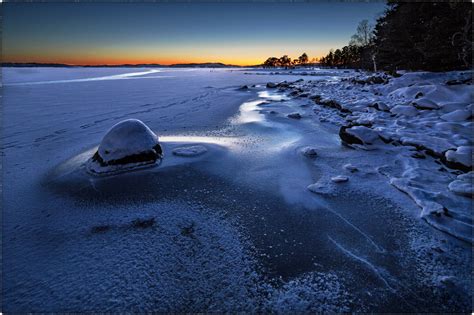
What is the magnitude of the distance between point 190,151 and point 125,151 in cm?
129

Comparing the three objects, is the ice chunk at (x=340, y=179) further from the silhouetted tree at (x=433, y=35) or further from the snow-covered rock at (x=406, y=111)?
the silhouetted tree at (x=433, y=35)

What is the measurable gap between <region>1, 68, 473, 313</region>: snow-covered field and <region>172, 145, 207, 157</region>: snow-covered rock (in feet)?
0.11

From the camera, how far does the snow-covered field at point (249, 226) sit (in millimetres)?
1896

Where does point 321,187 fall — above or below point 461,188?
below

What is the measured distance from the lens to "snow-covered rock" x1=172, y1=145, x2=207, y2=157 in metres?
5.00

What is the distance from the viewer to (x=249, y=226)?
2791 mm

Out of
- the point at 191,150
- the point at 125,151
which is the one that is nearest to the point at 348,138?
the point at 191,150

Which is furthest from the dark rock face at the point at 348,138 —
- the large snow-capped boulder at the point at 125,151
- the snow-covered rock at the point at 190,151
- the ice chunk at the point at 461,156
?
the large snow-capped boulder at the point at 125,151

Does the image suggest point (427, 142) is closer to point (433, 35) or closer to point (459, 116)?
point (459, 116)

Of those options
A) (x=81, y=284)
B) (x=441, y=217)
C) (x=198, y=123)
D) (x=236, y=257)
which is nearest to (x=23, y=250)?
(x=81, y=284)

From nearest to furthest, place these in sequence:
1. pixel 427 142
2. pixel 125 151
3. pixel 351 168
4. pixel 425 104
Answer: pixel 351 168 < pixel 125 151 < pixel 427 142 < pixel 425 104

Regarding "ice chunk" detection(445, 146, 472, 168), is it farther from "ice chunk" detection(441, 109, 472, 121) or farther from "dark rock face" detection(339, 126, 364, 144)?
"ice chunk" detection(441, 109, 472, 121)

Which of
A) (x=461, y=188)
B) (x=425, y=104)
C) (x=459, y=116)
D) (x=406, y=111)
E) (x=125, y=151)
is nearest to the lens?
(x=461, y=188)

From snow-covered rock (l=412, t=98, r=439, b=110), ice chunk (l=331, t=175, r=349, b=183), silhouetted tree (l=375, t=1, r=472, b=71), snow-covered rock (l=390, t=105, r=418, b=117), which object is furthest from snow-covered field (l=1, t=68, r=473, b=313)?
silhouetted tree (l=375, t=1, r=472, b=71)
